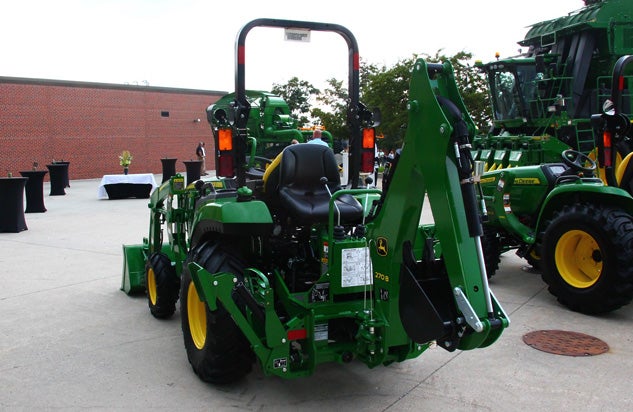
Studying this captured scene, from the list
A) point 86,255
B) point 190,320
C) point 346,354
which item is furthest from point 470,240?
point 86,255

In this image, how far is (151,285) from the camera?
5.96 m

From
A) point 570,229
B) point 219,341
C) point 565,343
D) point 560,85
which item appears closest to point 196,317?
point 219,341

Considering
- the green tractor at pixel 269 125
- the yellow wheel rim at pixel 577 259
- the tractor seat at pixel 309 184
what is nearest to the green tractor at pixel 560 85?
the green tractor at pixel 269 125

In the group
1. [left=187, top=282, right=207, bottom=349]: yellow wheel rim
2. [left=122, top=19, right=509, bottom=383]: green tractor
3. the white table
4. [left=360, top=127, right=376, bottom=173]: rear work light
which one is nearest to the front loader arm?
[left=122, top=19, right=509, bottom=383]: green tractor

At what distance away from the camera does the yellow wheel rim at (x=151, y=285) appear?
584 cm

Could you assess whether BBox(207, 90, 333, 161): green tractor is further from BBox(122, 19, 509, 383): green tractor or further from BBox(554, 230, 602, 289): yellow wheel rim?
BBox(554, 230, 602, 289): yellow wheel rim

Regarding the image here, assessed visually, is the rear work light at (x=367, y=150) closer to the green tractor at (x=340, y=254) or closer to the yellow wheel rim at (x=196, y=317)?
the green tractor at (x=340, y=254)

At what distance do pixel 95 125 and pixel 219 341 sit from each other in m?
30.4

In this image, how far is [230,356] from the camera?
4023 millimetres

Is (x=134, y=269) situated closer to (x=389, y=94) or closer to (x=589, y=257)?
(x=589, y=257)

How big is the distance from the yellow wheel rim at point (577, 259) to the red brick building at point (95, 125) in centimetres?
2793

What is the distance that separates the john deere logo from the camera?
140 inches

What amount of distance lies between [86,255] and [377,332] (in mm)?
6831

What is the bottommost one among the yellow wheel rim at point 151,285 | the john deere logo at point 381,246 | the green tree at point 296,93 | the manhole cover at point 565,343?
the manhole cover at point 565,343
